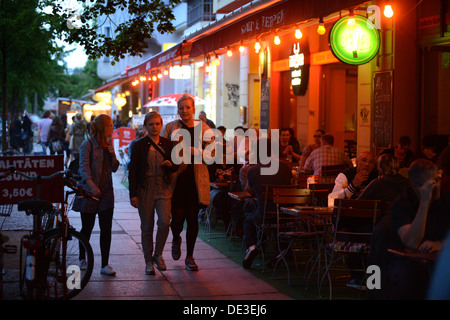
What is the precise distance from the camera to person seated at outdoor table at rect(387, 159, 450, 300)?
5617 mm

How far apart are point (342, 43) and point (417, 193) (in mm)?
6474

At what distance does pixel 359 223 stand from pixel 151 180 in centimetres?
254

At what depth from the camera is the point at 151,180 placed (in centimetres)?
880

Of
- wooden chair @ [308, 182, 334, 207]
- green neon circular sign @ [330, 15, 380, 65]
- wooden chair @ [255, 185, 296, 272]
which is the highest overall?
green neon circular sign @ [330, 15, 380, 65]

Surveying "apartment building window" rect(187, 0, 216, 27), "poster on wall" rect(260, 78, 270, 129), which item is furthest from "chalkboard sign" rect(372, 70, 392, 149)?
"apartment building window" rect(187, 0, 216, 27)

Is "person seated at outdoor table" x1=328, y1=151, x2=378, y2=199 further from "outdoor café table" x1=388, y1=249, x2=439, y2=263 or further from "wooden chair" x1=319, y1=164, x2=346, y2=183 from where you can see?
"wooden chair" x1=319, y1=164, x2=346, y2=183

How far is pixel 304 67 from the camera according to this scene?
17938 millimetres

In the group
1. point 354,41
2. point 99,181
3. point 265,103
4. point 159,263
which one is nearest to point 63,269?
point 99,181

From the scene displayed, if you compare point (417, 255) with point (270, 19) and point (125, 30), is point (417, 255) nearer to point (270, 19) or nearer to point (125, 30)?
point (270, 19)

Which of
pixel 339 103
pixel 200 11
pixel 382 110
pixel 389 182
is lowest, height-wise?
pixel 389 182

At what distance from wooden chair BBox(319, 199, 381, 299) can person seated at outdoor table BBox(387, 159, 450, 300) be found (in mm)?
1609

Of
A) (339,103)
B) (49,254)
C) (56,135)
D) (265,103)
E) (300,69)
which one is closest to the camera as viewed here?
(49,254)

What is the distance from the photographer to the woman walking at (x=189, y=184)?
897cm

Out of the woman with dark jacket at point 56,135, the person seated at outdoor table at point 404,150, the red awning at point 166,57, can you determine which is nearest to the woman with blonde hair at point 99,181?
the person seated at outdoor table at point 404,150
